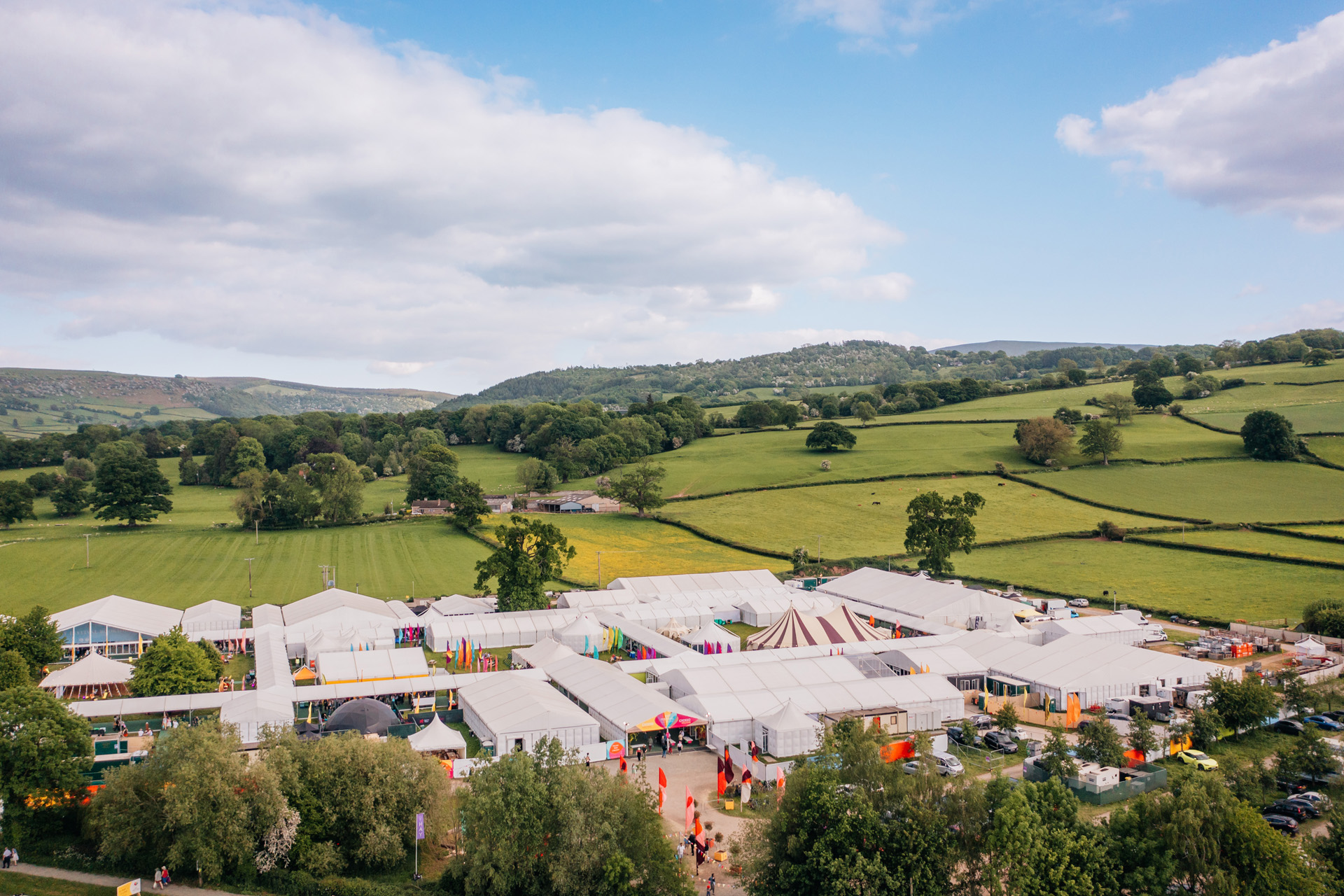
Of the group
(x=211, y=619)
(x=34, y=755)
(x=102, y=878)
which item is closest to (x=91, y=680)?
(x=211, y=619)

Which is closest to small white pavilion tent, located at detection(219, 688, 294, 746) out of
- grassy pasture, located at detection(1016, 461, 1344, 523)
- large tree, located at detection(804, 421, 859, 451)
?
grassy pasture, located at detection(1016, 461, 1344, 523)

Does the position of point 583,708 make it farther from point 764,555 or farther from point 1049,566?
point 1049,566

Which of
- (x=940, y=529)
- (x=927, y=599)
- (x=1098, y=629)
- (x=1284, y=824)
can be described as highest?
(x=940, y=529)

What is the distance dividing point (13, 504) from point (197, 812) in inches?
2495

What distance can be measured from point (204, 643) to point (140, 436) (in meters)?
93.2

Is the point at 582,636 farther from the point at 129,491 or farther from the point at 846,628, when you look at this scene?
the point at 129,491

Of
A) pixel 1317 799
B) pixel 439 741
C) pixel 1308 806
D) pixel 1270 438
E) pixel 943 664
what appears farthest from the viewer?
pixel 1270 438

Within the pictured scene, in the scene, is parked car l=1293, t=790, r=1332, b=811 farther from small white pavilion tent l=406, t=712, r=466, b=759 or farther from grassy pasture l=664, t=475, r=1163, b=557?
grassy pasture l=664, t=475, r=1163, b=557

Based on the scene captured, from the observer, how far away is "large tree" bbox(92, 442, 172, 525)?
65812mm

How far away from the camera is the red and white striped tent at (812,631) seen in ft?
130

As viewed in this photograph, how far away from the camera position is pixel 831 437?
88562 millimetres

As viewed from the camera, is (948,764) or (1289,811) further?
(948,764)

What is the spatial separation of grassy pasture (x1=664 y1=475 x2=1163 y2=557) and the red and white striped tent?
63.4ft

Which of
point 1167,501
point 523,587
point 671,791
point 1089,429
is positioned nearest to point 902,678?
point 671,791
